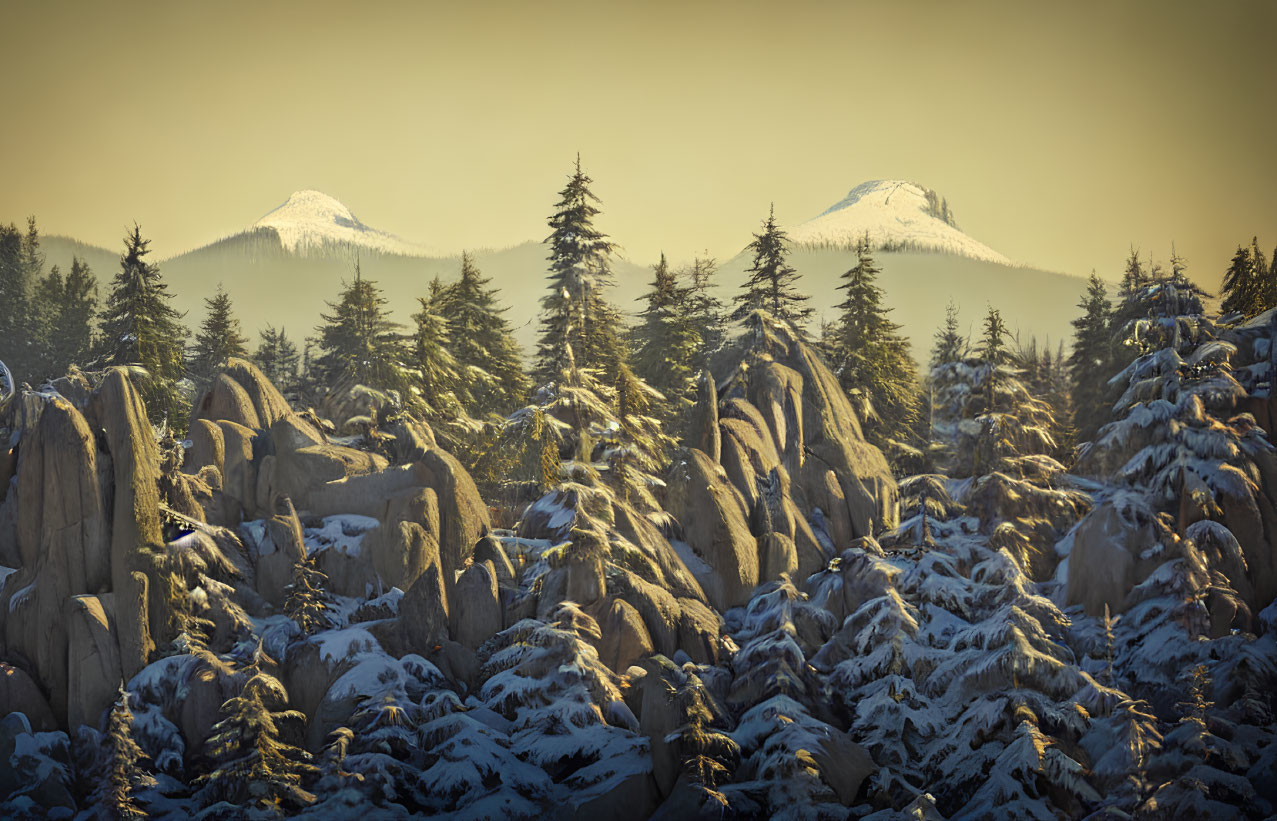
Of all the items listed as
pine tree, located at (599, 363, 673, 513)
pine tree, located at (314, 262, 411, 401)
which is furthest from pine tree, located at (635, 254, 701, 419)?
pine tree, located at (314, 262, 411, 401)

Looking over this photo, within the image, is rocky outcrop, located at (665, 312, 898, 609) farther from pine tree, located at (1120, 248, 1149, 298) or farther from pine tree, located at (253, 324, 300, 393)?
pine tree, located at (253, 324, 300, 393)

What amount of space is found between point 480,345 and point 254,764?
1119 inches

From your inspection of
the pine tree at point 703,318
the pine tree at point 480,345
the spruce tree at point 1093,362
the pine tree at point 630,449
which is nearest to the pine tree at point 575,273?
the pine tree at point 630,449

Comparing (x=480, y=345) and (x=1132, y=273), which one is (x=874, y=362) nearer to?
(x=1132, y=273)

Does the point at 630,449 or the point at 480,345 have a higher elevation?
the point at 480,345

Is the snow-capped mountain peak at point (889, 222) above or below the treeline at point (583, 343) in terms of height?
above

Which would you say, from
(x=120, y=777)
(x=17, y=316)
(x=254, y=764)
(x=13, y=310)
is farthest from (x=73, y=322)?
(x=254, y=764)

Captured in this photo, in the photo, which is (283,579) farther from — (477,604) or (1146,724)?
(1146,724)

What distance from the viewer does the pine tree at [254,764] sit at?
2139 cm

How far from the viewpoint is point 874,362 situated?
4638 cm

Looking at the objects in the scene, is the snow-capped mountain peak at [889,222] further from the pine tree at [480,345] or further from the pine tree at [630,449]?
the pine tree at [630,449]

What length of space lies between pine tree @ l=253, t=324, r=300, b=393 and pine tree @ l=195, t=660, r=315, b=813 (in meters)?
39.7

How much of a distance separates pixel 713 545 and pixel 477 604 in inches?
391

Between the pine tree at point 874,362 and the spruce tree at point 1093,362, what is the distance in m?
9.44
